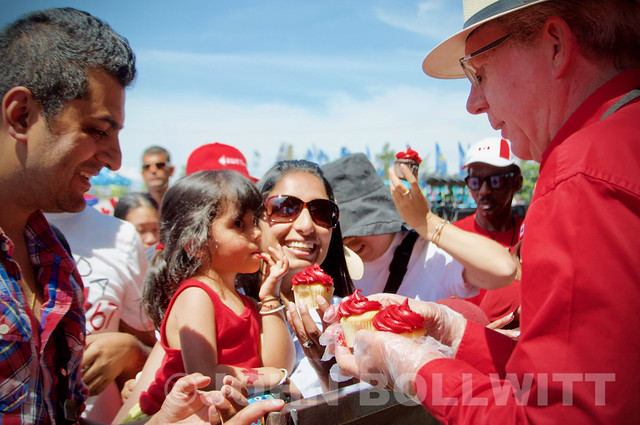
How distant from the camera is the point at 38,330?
1.79m

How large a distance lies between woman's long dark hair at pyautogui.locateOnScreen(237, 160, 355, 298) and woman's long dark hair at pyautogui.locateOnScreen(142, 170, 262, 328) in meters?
0.35

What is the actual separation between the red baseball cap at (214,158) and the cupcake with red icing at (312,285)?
2392 millimetres

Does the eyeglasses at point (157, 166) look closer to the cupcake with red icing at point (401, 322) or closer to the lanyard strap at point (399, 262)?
the lanyard strap at point (399, 262)

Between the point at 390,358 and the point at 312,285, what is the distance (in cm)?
118

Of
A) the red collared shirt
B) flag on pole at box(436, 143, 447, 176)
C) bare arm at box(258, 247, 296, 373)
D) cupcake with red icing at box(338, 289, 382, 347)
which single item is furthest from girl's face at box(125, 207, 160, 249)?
flag on pole at box(436, 143, 447, 176)

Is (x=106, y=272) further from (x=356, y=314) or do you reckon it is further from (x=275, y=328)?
(x=356, y=314)

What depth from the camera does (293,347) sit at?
2.79 metres

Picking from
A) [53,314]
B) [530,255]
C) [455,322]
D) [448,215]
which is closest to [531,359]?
[530,255]

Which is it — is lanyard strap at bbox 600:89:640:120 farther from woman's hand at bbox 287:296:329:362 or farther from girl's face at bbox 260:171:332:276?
girl's face at bbox 260:171:332:276

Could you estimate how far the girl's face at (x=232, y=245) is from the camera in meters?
2.80

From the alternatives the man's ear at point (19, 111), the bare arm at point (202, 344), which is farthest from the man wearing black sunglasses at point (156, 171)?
the man's ear at point (19, 111)

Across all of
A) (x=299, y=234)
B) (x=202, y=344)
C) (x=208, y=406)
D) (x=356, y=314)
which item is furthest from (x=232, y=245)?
(x=208, y=406)

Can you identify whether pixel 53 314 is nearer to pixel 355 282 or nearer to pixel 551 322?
pixel 551 322

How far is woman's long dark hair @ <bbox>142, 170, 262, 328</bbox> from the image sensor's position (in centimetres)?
279
